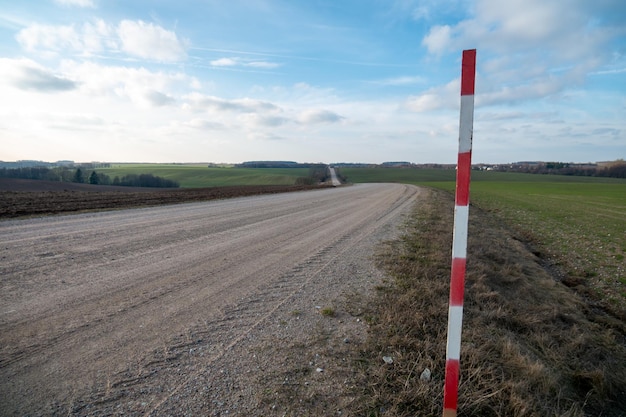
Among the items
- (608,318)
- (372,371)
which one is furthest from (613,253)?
(372,371)

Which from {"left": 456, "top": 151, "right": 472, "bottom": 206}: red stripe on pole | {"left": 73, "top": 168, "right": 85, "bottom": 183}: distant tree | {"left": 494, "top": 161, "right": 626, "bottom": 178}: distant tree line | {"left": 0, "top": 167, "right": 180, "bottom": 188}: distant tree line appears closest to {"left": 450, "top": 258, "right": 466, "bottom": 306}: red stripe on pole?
{"left": 456, "top": 151, "right": 472, "bottom": 206}: red stripe on pole

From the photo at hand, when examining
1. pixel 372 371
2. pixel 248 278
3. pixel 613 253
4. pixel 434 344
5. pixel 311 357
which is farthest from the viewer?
pixel 613 253

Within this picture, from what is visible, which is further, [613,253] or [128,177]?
[128,177]

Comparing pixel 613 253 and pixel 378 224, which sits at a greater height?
pixel 378 224

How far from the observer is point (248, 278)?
19.7 ft

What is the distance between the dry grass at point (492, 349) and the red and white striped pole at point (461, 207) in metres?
0.78

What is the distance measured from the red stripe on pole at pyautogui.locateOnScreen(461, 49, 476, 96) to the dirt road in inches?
115

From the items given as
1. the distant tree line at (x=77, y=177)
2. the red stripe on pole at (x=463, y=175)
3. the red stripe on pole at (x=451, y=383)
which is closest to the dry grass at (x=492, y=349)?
the red stripe on pole at (x=451, y=383)

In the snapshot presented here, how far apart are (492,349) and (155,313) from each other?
4.36m

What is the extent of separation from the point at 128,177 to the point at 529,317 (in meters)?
72.6

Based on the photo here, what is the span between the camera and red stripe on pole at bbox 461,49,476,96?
224 cm

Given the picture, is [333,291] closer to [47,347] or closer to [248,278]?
[248,278]

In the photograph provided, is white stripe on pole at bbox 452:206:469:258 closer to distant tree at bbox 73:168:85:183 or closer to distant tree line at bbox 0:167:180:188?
distant tree line at bbox 0:167:180:188

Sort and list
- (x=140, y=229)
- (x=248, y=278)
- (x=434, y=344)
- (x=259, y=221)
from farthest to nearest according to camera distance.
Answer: (x=259, y=221) → (x=140, y=229) → (x=248, y=278) → (x=434, y=344)
